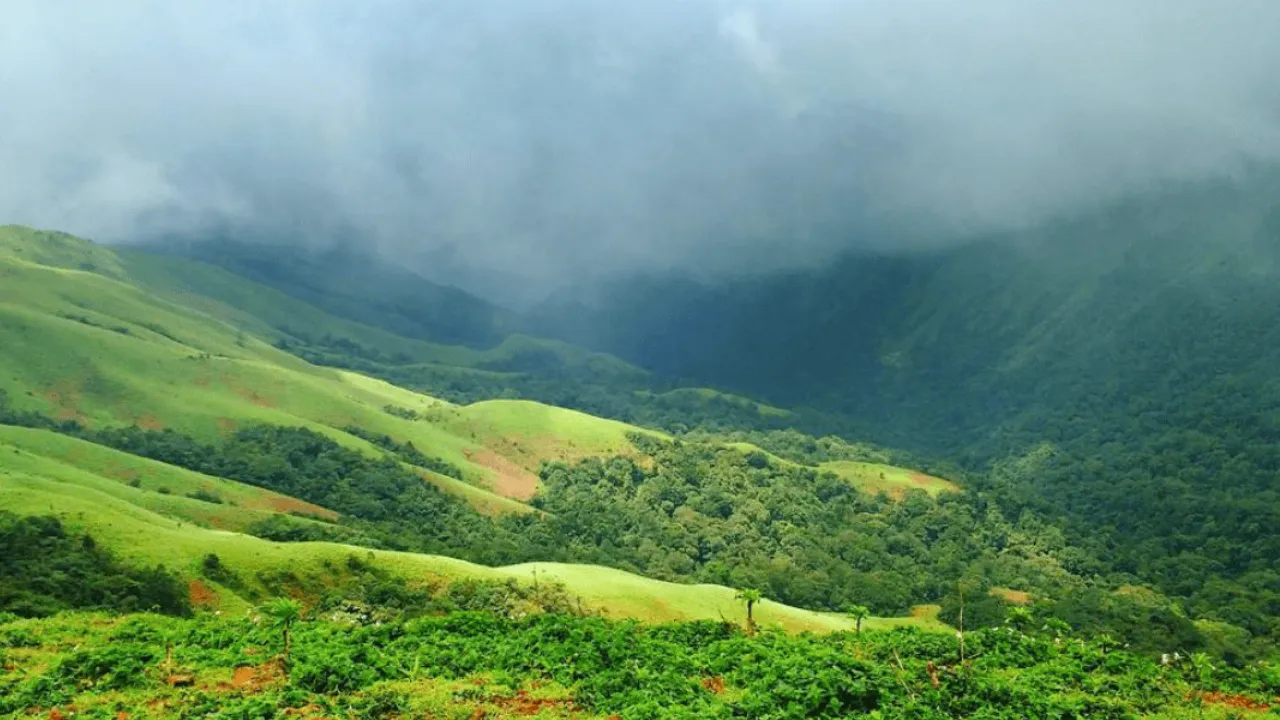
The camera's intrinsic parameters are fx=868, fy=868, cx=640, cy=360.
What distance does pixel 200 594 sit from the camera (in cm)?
6869

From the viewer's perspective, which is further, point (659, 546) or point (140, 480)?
point (659, 546)

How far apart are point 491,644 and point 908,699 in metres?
19.5

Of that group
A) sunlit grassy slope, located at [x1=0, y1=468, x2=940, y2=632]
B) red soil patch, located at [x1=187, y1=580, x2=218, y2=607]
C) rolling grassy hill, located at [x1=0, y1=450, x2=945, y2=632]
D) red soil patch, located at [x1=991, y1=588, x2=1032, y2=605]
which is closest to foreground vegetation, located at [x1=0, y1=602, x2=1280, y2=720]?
red soil patch, located at [x1=187, y1=580, x2=218, y2=607]

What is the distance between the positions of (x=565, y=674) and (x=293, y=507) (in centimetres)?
11777

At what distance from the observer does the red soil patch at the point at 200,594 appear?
67625 mm

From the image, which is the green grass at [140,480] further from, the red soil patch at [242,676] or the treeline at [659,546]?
the red soil patch at [242,676]

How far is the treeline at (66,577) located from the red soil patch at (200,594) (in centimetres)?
84

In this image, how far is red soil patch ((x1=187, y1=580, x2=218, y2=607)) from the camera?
67.6 m

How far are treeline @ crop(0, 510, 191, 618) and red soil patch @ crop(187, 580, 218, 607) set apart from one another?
84 centimetres

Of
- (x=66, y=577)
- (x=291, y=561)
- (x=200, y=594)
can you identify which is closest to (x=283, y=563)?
(x=291, y=561)

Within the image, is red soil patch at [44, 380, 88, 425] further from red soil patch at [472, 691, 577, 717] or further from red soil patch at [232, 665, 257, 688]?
red soil patch at [472, 691, 577, 717]

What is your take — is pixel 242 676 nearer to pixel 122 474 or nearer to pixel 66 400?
pixel 122 474

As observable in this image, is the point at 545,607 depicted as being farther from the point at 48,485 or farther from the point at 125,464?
the point at 125,464

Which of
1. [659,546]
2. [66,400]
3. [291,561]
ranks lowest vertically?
[291,561]
